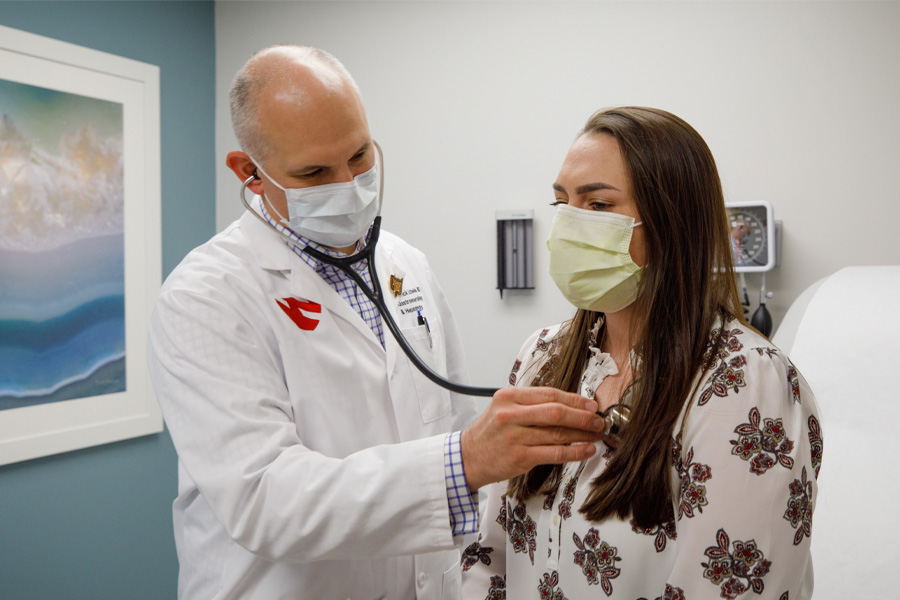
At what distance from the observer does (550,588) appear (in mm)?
1060

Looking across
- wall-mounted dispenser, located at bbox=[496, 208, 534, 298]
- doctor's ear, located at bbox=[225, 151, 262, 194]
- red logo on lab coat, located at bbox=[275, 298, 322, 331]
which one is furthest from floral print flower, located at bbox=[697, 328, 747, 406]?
wall-mounted dispenser, located at bbox=[496, 208, 534, 298]

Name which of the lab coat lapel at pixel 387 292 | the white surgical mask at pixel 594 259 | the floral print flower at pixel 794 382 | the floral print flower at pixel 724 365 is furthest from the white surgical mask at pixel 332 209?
the floral print flower at pixel 794 382

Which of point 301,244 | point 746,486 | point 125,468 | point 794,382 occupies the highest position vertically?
point 301,244

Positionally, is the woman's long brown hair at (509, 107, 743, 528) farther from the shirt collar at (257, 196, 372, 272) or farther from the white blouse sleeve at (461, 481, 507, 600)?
the shirt collar at (257, 196, 372, 272)

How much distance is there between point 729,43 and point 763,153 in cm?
36

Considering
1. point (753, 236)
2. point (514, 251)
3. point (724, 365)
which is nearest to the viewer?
point (724, 365)

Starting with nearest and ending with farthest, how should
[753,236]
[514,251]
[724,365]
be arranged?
[724,365], [753,236], [514,251]

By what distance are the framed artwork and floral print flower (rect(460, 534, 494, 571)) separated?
1.66 meters

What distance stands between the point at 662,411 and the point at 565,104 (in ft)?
5.42

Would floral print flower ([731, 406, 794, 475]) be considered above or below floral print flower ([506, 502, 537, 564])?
above

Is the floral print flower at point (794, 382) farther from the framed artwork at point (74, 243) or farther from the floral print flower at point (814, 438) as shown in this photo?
the framed artwork at point (74, 243)

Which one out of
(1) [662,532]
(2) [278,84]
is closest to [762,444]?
(1) [662,532]

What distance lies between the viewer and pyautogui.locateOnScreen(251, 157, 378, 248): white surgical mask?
1.25 metres

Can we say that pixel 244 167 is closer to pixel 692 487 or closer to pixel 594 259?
pixel 594 259
